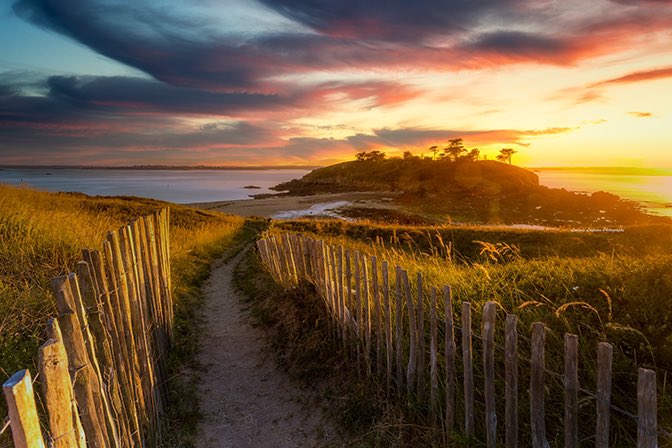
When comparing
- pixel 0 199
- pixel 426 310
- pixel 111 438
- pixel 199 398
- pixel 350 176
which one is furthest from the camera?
pixel 350 176

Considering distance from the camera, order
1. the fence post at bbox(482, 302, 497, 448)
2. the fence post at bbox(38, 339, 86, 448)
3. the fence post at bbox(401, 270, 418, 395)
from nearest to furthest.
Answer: the fence post at bbox(38, 339, 86, 448) → the fence post at bbox(482, 302, 497, 448) → the fence post at bbox(401, 270, 418, 395)

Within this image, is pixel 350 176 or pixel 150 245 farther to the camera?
pixel 350 176

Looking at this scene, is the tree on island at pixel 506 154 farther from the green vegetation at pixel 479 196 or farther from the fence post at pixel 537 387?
the fence post at pixel 537 387

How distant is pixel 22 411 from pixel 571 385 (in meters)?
3.12

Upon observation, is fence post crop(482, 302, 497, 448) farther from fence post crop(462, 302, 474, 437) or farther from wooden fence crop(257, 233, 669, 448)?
fence post crop(462, 302, 474, 437)

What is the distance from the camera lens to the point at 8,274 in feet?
22.3

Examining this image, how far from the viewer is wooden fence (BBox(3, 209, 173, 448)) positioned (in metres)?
2.05

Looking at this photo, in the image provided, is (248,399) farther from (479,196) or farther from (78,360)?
(479,196)

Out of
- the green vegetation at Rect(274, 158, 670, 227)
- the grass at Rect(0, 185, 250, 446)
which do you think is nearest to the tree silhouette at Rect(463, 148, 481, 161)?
the green vegetation at Rect(274, 158, 670, 227)

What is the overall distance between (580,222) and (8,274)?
47634 mm

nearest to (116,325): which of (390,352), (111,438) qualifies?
(111,438)

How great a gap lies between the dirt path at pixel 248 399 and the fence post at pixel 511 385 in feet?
7.41

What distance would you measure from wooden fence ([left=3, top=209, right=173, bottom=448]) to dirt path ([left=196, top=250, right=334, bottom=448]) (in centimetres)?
80

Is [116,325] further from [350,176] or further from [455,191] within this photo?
[350,176]
